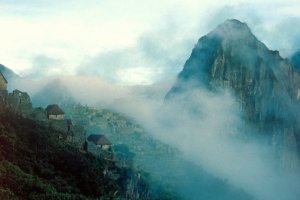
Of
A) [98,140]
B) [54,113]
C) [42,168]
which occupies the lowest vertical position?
[42,168]

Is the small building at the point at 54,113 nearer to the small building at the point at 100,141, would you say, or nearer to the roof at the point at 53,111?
the roof at the point at 53,111

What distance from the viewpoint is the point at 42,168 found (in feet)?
179

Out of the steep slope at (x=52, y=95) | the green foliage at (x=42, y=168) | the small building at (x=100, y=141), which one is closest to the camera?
the green foliage at (x=42, y=168)

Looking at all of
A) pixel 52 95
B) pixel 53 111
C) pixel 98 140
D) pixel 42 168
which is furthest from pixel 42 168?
pixel 52 95

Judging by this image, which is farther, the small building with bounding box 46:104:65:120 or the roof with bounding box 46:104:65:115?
the roof with bounding box 46:104:65:115

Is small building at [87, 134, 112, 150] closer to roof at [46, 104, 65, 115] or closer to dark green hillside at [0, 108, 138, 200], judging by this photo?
roof at [46, 104, 65, 115]

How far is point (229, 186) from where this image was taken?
15712cm

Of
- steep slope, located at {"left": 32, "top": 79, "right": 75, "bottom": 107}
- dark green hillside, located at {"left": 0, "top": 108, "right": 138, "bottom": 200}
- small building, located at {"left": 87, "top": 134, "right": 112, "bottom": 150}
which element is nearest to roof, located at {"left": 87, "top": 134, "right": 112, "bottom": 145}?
small building, located at {"left": 87, "top": 134, "right": 112, "bottom": 150}

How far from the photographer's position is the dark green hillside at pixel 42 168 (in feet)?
150

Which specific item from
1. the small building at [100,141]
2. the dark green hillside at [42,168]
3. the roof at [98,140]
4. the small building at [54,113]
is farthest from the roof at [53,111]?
the dark green hillside at [42,168]

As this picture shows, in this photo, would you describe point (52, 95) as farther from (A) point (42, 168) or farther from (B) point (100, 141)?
(A) point (42, 168)

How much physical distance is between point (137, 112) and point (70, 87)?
2242 cm

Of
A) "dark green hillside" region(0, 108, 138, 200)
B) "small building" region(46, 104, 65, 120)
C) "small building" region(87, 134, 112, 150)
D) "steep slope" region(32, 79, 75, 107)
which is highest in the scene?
"steep slope" region(32, 79, 75, 107)

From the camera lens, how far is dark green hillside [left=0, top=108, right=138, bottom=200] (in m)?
45.6
